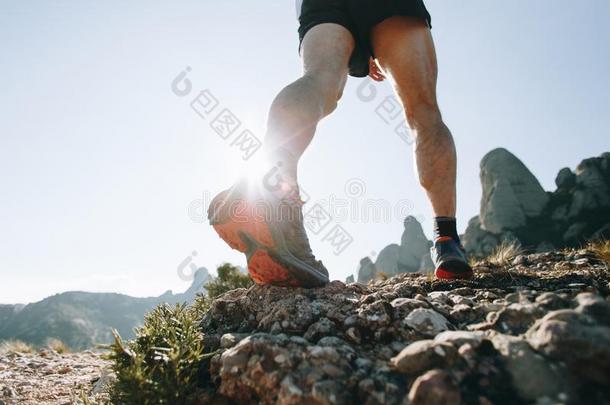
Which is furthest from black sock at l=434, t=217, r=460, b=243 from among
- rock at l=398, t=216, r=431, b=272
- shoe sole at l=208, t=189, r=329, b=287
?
rock at l=398, t=216, r=431, b=272

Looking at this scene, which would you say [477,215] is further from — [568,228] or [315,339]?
[315,339]

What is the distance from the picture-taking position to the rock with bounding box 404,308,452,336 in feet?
3.70

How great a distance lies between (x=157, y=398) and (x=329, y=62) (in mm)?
1718

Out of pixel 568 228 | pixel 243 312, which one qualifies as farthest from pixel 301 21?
pixel 568 228

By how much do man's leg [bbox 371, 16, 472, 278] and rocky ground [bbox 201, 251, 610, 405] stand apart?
72 cm

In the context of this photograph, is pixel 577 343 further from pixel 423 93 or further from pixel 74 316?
pixel 74 316

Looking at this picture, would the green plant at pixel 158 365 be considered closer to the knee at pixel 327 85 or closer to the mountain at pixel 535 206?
the knee at pixel 327 85

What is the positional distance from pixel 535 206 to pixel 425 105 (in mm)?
40386

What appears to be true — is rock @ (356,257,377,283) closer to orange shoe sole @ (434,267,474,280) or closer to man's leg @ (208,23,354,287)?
orange shoe sole @ (434,267,474,280)

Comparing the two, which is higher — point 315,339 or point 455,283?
point 315,339

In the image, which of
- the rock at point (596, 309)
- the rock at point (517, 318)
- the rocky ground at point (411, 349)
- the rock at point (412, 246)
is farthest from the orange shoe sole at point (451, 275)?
the rock at point (412, 246)

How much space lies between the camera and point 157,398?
3.30ft

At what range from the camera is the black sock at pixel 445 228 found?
2115 millimetres

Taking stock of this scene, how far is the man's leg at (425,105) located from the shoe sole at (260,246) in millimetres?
960
